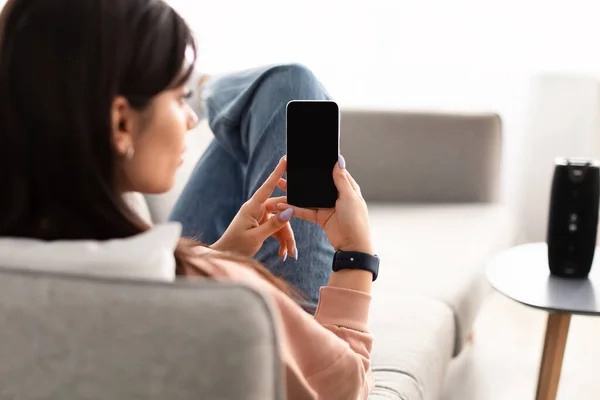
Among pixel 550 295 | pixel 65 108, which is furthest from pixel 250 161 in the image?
pixel 65 108

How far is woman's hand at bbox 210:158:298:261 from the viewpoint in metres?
0.99

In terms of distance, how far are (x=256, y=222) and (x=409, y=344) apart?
15.0 inches

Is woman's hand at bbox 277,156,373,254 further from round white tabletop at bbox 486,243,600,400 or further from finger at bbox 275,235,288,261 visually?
round white tabletop at bbox 486,243,600,400

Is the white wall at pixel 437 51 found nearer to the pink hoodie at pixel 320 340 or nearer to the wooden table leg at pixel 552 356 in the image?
the wooden table leg at pixel 552 356

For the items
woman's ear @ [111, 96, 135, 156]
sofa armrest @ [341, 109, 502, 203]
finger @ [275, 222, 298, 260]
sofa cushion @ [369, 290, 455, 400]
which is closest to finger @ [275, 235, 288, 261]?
finger @ [275, 222, 298, 260]

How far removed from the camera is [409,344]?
3.99 ft

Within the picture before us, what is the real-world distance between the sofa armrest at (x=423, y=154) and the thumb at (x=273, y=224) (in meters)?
1.26

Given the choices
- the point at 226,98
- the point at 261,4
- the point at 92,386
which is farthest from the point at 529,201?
the point at 92,386

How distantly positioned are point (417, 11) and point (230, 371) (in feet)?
8.05

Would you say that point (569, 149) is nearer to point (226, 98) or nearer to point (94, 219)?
point (226, 98)

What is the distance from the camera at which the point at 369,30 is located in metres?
2.79

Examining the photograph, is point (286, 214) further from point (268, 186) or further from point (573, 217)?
point (573, 217)

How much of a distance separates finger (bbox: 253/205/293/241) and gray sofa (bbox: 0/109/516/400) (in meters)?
0.28

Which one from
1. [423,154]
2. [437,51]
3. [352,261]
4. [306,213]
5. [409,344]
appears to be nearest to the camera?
[352,261]
